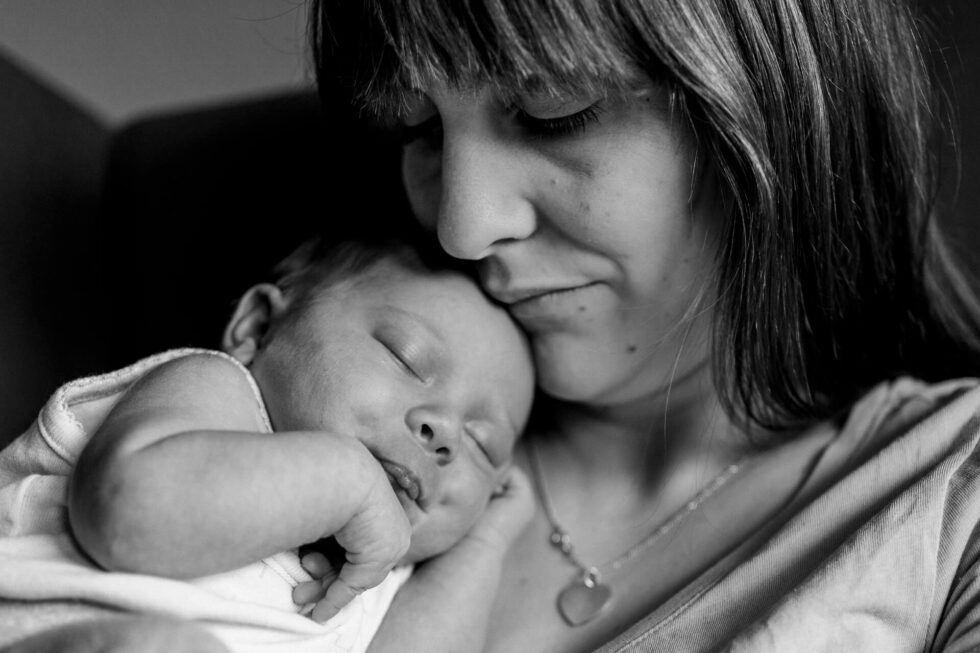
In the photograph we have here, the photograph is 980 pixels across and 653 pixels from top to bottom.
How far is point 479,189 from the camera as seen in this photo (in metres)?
1.00

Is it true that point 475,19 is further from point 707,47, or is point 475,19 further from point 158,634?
point 158,634

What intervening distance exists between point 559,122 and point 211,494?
0.50 meters

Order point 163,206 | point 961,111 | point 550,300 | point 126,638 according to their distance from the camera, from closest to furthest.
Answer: point 126,638 → point 550,300 → point 961,111 → point 163,206

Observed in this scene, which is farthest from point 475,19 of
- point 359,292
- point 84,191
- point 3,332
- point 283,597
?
point 84,191

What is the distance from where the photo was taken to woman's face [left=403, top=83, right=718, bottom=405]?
3.26 feet

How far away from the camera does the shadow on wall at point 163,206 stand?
1400 millimetres

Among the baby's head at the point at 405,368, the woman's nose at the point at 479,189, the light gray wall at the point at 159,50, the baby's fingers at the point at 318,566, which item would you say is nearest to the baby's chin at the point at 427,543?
the baby's head at the point at 405,368

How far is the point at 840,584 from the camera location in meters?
0.92

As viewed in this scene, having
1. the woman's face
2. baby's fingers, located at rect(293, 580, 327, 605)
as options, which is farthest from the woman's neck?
baby's fingers, located at rect(293, 580, 327, 605)

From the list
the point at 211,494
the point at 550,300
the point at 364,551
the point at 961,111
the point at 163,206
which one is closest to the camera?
the point at 211,494

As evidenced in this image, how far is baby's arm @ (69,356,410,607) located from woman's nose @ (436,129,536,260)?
259mm

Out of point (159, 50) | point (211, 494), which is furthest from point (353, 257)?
point (159, 50)

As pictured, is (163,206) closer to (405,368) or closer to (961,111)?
(405,368)

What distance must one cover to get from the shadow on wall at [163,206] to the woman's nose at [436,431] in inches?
16.0
